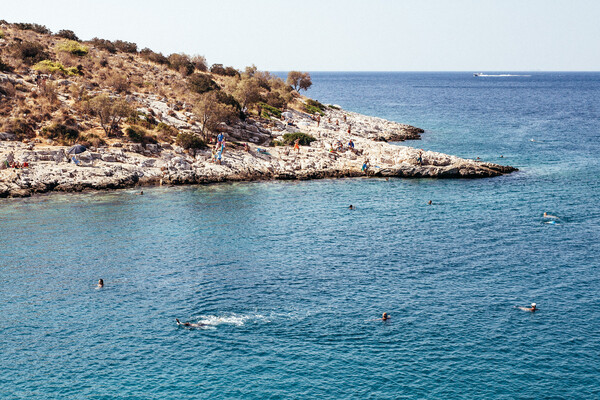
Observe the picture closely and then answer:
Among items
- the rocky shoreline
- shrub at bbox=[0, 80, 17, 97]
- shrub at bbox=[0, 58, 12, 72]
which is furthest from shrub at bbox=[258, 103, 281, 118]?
shrub at bbox=[0, 58, 12, 72]

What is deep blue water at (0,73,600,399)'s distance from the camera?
29.9 metres

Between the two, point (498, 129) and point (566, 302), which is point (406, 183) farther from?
point (498, 129)

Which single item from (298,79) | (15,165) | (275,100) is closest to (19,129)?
(15,165)

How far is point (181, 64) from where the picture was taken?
116 metres

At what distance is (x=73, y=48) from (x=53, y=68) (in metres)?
13.6

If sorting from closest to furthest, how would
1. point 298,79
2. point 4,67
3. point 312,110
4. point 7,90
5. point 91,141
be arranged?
1. point 91,141
2. point 7,90
3. point 4,67
4. point 312,110
5. point 298,79

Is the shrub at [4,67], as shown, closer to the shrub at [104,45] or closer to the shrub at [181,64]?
the shrub at [104,45]

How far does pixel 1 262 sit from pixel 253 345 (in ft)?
90.4

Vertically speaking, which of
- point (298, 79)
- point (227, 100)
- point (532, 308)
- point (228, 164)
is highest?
point (298, 79)

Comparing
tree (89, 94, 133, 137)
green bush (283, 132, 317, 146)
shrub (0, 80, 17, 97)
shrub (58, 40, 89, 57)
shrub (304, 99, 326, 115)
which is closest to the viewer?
tree (89, 94, 133, 137)

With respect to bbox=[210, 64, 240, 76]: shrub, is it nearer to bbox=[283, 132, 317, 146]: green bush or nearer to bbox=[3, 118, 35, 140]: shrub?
bbox=[283, 132, 317, 146]: green bush

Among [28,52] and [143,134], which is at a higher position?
[28,52]

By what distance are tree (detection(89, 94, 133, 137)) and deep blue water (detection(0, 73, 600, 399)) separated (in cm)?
1691

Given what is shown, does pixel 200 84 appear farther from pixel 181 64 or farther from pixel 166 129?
pixel 181 64
